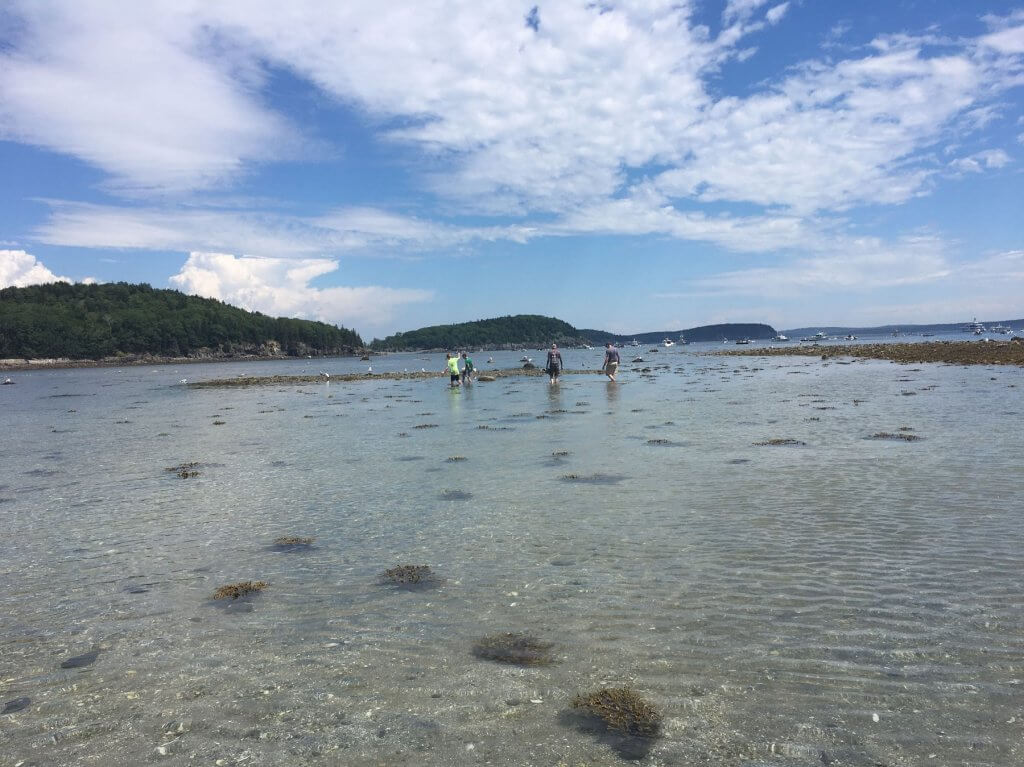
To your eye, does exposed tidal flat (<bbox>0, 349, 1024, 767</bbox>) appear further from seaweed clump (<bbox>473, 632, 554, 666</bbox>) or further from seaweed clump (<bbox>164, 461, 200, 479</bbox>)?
seaweed clump (<bbox>164, 461, 200, 479</bbox>)

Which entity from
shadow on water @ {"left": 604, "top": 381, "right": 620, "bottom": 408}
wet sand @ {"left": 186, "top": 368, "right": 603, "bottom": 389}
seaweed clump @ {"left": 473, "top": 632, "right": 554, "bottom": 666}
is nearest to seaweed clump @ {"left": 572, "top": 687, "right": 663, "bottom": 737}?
seaweed clump @ {"left": 473, "top": 632, "right": 554, "bottom": 666}

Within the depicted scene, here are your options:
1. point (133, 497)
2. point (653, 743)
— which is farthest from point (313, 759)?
point (133, 497)

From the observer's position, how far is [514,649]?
7008 mm

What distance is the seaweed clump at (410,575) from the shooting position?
9.19m

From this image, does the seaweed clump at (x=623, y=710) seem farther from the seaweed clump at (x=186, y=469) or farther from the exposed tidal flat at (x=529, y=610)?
the seaweed clump at (x=186, y=469)

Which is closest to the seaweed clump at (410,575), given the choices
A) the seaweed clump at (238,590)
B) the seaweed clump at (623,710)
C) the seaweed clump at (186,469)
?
the seaweed clump at (238,590)

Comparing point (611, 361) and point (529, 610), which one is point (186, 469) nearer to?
point (529, 610)

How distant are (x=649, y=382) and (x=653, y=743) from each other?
49736mm

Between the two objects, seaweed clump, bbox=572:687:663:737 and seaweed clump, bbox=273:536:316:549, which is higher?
seaweed clump, bbox=572:687:663:737

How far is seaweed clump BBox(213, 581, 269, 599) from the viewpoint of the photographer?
888 cm

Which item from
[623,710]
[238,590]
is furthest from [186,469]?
[623,710]

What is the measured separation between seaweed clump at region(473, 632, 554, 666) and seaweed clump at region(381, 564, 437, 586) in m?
2.13

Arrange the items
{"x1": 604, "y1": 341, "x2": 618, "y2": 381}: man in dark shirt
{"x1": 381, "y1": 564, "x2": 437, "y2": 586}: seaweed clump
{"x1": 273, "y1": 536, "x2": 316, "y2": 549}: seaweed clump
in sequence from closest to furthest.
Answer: {"x1": 381, "y1": 564, "x2": 437, "y2": 586}: seaweed clump → {"x1": 273, "y1": 536, "x2": 316, "y2": 549}: seaweed clump → {"x1": 604, "y1": 341, "x2": 618, "y2": 381}: man in dark shirt

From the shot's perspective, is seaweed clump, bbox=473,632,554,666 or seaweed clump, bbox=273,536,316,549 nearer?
seaweed clump, bbox=473,632,554,666
